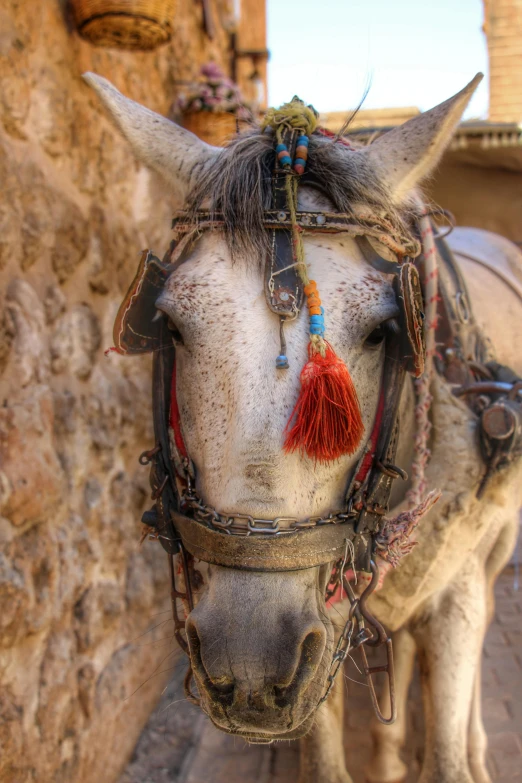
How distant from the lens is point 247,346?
140 centimetres

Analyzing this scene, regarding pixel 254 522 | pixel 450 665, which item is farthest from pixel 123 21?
pixel 450 665

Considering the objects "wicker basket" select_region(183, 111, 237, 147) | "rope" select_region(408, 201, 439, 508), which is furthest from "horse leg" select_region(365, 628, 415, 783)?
"wicker basket" select_region(183, 111, 237, 147)

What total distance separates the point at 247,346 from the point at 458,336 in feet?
3.85

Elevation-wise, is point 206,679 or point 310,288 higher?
point 310,288

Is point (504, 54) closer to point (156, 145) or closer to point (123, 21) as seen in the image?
point (123, 21)

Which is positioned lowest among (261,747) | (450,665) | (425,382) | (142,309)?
(261,747)

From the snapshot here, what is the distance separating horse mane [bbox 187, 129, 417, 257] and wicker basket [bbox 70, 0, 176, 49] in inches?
38.7

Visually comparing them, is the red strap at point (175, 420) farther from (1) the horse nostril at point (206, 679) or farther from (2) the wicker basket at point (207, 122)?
(2) the wicker basket at point (207, 122)

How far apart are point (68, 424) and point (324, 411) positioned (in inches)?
54.6

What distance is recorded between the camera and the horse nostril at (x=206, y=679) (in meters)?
1.31

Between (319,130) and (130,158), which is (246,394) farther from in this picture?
(130,158)

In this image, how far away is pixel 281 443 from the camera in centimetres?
133

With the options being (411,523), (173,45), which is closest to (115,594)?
(411,523)

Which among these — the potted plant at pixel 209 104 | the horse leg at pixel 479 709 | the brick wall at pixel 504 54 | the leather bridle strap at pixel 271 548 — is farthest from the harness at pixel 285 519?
the brick wall at pixel 504 54
